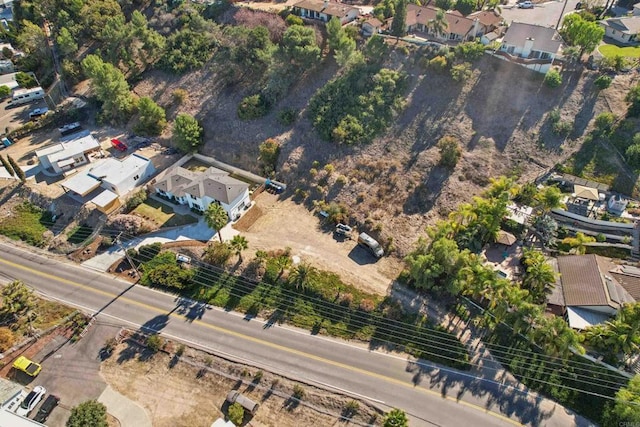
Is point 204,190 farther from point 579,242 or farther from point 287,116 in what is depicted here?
point 579,242

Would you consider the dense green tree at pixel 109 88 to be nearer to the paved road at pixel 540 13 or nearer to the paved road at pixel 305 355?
the paved road at pixel 305 355

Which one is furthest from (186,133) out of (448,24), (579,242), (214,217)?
(579,242)

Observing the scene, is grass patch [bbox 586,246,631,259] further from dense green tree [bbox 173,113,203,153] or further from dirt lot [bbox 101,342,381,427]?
dense green tree [bbox 173,113,203,153]

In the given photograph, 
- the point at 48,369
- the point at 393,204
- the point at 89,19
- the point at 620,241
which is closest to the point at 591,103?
the point at 620,241

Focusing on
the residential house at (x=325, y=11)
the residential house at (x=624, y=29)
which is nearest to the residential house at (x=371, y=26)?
the residential house at (x=325, y=11)

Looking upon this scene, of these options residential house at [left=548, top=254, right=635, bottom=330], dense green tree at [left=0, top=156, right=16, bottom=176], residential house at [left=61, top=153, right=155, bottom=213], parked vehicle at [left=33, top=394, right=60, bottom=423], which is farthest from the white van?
residential house at [left=548, top=254, right=635, bottom=330]

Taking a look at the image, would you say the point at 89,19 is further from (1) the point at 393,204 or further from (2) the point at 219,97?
(1) the point at 393,204
